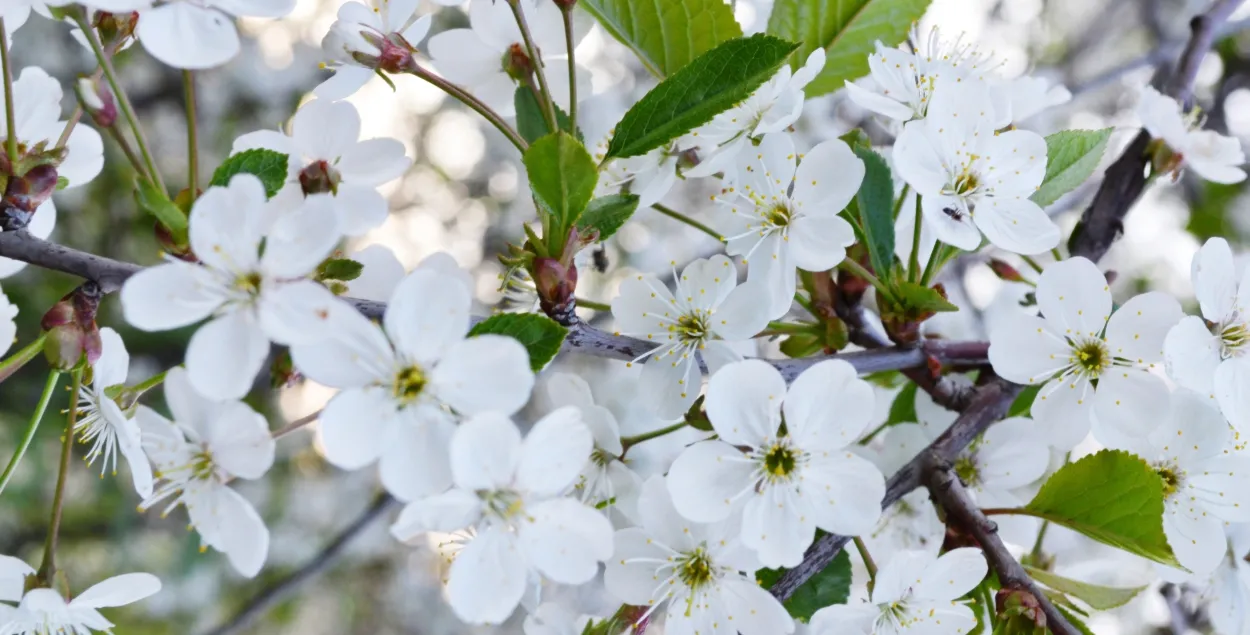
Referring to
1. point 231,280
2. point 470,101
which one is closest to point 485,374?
point 231,280

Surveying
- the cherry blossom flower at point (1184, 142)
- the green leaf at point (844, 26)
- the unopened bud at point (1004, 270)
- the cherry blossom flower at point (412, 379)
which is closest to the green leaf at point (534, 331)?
the cherry blossom flower at point (412, 379)

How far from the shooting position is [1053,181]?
0.78 m

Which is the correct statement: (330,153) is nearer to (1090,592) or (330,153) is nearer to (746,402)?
(746,402)

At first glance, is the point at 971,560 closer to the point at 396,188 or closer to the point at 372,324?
the point at 372,324

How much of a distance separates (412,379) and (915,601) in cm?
39

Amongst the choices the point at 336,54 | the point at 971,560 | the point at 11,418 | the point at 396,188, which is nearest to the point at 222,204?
the point at 336,54

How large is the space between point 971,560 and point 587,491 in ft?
0.91

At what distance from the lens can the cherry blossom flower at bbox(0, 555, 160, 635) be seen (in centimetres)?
60

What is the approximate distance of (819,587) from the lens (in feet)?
2.35

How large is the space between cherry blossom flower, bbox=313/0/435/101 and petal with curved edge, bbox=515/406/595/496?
35cm

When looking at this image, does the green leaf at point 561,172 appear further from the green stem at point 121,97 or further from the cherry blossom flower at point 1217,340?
the cherry blossom flower at point 1217,340

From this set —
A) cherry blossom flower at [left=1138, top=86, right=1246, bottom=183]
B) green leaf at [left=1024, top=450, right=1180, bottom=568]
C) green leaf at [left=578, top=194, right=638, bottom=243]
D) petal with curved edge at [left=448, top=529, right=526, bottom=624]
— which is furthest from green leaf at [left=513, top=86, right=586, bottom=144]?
cherry blossom flower at [left=1138, top=86, right=1246, bottom=183]

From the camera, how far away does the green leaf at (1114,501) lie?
0.62m

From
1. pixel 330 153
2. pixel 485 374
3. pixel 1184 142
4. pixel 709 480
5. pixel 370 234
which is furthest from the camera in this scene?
pixel 370 234
